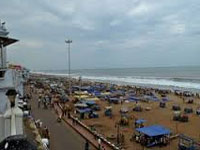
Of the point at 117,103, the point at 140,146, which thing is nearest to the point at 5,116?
the point at 140,146

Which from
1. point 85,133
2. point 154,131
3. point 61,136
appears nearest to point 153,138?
point 154,131

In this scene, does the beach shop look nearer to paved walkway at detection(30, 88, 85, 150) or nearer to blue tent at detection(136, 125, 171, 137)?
blue tent at detection(136, 125, 171, 137)

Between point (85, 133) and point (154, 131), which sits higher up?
Result: point (154, 131)

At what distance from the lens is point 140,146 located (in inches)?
824

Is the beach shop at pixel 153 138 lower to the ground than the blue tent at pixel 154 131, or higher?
lower

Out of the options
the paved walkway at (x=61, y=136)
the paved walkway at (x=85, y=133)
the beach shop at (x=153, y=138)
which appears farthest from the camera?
the beach shop at (x=153, y=138)

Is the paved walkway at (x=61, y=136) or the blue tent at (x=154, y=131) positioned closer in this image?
the paved walkway at (x=61, y=136)

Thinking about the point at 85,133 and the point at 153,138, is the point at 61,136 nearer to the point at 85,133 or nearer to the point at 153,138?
the point at 85,133

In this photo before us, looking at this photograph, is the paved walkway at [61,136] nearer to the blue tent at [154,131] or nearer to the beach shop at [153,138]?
the beach shop at [153,138]

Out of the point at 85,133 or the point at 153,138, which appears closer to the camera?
the point at 153,138

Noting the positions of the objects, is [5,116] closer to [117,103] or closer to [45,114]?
[45,114]

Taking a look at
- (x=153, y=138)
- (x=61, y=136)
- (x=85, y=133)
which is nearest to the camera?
(x=153, y=138)

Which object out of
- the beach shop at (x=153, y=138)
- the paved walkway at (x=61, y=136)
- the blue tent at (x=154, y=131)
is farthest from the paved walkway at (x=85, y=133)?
the blue tent at (x=154, y=131)

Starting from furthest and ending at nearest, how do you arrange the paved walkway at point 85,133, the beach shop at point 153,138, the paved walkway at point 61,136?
1. the beach shop at point 153,138
2. the paved walkway at point 85,133
3. the paved walkway at point 61,136
